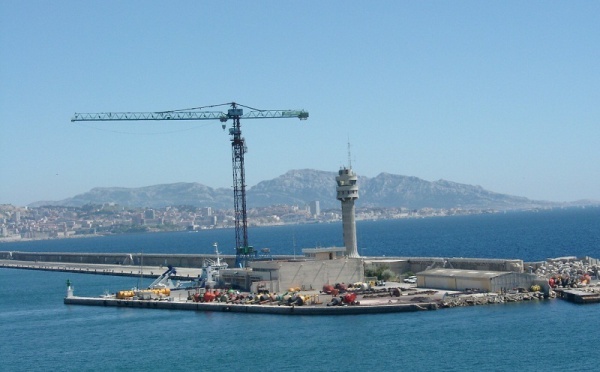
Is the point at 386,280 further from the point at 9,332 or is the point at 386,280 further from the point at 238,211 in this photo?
the point at 9,332

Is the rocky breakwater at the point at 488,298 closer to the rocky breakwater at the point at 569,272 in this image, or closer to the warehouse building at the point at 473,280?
the warehouse building at the point at 473,280

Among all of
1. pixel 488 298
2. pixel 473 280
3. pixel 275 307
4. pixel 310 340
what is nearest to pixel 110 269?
pixel 275 307

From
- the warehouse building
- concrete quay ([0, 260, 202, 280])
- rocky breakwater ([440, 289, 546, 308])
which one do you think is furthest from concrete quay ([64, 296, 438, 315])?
concrete quay ([0, 260, 202, 280])

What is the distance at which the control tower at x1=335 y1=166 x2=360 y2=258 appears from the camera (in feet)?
258

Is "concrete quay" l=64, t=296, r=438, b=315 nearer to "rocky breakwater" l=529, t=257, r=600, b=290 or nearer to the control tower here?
"rocky breakwater" l=529, t=257, r=600, b=290

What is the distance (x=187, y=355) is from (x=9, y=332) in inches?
685

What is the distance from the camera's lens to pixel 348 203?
7981 cm

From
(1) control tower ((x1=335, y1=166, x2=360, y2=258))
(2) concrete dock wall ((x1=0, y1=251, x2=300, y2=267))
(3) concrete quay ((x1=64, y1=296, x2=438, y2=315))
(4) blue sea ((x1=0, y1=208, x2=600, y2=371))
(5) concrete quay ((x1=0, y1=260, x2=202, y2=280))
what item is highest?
(1) control tower ((x1=335, y1=166, x2=360, y2=258))

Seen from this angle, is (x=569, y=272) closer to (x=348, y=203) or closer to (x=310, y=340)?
(x=348, y=203)

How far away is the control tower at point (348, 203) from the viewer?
78.8 m

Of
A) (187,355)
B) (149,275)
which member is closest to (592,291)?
(187,355)

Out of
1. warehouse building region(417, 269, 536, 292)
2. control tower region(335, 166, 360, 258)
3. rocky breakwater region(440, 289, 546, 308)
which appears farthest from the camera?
control tower region(335, 166, 360, 258)

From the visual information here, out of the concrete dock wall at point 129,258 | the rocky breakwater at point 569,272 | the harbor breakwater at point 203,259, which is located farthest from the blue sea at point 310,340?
the concrete dock wall at point 129,258

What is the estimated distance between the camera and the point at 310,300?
200 feet
